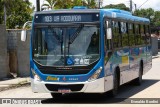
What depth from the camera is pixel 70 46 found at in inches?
523

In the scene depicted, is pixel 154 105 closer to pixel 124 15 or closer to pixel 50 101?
pixel 50 101

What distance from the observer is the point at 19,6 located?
59.3m

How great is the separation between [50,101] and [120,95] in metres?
2.54

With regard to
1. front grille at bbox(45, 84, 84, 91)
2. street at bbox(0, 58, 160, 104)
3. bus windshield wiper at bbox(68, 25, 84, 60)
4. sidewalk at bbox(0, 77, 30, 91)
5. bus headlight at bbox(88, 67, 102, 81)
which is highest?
bus windshield wiper at bbox(68, 25, 84, 60)

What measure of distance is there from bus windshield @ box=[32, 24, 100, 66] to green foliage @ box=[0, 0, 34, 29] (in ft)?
143

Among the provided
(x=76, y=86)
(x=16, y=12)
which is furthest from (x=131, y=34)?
(x=16, y=12)

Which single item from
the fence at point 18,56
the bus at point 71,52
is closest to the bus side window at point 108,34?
the bus at point 71,52

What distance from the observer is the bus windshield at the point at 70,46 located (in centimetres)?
1326

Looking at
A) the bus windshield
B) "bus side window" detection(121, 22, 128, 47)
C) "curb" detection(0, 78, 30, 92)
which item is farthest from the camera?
"curb" detection(0, 78, 30, 92)

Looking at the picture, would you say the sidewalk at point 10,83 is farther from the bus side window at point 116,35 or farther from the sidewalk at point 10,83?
the bus side window at point 116,35

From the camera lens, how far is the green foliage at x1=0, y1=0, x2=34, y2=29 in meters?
57.8

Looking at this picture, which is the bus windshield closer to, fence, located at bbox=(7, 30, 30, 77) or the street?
the street

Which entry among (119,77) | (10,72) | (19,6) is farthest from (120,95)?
(19,6)

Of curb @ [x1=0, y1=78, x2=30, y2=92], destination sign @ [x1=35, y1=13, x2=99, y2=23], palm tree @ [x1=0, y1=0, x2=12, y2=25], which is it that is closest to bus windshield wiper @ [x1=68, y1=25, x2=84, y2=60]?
destination sign @ [x1=35, y1=13, x2=99, y2=23]
